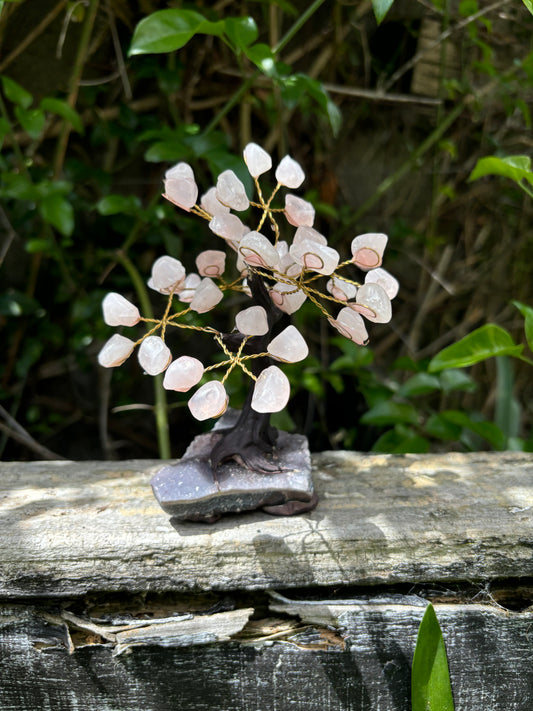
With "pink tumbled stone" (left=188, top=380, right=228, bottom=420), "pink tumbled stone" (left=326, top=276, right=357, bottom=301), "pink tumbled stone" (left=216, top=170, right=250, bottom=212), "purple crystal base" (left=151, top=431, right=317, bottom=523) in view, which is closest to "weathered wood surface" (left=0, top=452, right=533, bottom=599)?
"purple crystal base" (left=151, top=431, right=317, bottom=523)

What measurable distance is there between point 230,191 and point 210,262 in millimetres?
121

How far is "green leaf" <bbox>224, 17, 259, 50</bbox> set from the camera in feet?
2.45

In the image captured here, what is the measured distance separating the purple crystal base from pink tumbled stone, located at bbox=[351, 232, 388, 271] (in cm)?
26

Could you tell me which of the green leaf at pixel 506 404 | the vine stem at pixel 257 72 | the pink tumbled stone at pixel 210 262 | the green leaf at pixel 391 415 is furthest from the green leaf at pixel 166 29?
the green leaf at pixel 506 404

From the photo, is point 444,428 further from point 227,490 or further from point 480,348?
point 227,490

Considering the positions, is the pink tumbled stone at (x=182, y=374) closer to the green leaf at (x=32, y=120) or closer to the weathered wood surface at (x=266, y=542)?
the weathered wood surface at (x=266, y=542)

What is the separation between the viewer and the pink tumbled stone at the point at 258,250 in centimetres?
58

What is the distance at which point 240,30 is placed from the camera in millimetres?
753

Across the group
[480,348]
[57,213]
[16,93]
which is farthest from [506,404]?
[16,93]

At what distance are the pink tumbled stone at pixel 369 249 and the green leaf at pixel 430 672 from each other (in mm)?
368

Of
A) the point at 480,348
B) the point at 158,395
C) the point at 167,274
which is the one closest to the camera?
the point at 167,274

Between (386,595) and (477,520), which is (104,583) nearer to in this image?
(386,595)

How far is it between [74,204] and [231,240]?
76 cm

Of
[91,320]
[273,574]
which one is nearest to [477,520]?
[273,574]
